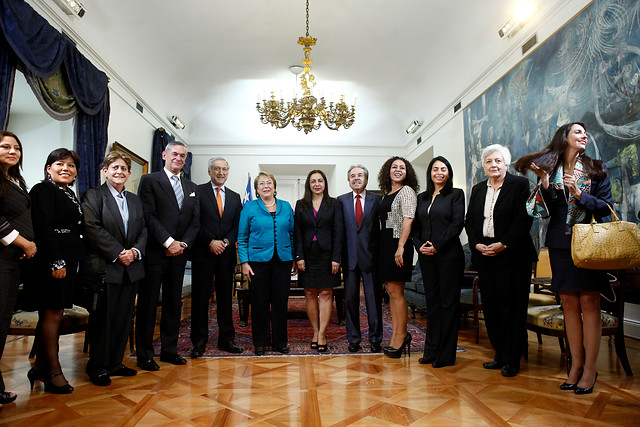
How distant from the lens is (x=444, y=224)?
9.07 ft

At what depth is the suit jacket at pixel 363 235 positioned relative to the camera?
3.17m

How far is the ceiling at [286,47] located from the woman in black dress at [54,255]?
2.85 metres

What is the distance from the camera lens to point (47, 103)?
13.1 ft

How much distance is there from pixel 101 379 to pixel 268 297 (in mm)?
1242

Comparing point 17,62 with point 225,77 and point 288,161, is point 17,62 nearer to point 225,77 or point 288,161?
point 225,77

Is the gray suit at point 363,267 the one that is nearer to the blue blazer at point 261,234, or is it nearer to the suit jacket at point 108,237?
the blue blazer at point 261,234

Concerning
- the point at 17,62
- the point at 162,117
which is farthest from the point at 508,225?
the point at 162,117

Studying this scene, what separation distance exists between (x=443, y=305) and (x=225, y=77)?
6303 mm

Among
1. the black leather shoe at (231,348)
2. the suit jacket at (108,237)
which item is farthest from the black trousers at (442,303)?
the suit jacket at (108,237)

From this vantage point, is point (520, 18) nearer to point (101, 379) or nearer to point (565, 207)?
point (565, 207)

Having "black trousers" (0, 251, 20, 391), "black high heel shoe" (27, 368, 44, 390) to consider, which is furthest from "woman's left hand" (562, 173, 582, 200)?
"black high heel shoe" (27, 368, 44, 390)

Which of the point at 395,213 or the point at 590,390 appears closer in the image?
the point at 590,390

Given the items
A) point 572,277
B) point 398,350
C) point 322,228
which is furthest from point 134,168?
point 572,277

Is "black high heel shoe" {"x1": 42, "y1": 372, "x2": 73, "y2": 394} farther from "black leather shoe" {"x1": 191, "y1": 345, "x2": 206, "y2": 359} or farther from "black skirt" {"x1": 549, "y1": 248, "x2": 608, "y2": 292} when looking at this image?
"black skirt" {"x1": 549, "y1": 248, "x2": 608, "y2": 292}
